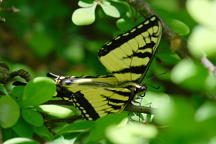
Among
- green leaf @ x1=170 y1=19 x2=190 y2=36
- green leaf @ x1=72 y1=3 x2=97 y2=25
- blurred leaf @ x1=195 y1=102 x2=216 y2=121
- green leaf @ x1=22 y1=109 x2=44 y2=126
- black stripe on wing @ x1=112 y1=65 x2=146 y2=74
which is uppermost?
blurred leaf @ x1=195 y1=102 x2=216 y2=121

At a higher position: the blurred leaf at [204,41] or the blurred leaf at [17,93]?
the blurred leaf at [204,41]

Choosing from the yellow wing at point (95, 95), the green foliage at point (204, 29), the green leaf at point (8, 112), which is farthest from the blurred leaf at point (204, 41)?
the yellow wing at point (95, 95)

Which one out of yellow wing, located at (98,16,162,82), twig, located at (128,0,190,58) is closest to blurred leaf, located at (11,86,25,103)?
yellow wing, located at (98,16,162,82)

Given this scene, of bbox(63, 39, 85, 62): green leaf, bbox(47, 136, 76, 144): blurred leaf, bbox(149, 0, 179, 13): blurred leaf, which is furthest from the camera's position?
bbox(149, 0, 179, 13): blurred leaf

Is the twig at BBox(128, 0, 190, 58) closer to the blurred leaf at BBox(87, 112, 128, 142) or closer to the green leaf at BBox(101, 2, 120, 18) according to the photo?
the green leaf at BBox(101, 2, 120, 18)

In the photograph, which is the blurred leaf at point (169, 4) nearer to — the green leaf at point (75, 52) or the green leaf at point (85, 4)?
the green leaf at point (75, 52)

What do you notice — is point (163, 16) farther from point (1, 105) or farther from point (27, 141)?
point (27, 141)
